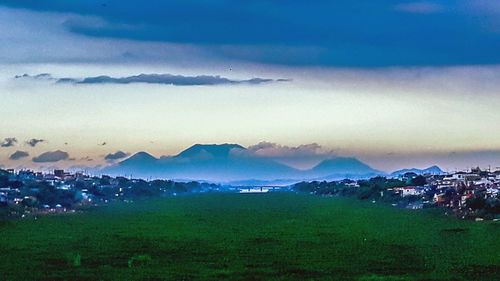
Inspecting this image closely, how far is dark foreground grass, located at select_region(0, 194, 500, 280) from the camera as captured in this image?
31.3 metres

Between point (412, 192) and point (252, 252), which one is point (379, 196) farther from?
point (252, 252)

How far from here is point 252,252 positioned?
39.8m

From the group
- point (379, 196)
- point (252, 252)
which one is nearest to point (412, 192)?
point (379, 196)

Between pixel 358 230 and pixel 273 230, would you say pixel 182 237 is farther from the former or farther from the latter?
pixel 358 230

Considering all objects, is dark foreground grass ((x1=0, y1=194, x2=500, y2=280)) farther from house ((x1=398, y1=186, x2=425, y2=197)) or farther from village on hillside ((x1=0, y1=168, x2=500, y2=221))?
house ((x1=398, y1=186, x2=425, y2=197))

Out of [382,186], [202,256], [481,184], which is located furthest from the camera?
[382,186]

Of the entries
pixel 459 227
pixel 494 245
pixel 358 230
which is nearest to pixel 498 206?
pixel 459 227

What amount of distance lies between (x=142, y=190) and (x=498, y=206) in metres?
132

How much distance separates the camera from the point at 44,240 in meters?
48.2

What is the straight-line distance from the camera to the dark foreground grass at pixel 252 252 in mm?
31297

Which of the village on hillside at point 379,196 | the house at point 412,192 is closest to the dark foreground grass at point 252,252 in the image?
the village on hillside at point 379,196

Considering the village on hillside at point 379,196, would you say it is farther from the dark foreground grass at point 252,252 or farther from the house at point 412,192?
the dark foreground grass at point 252,252

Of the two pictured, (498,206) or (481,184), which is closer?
(498,206)

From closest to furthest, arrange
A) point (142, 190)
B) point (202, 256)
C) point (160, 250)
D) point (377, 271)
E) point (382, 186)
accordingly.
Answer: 1. point (377, 271)
2. point (202, 256)
3. point (160, 250)
4. point (382, 186)
5. point (142, 190)
